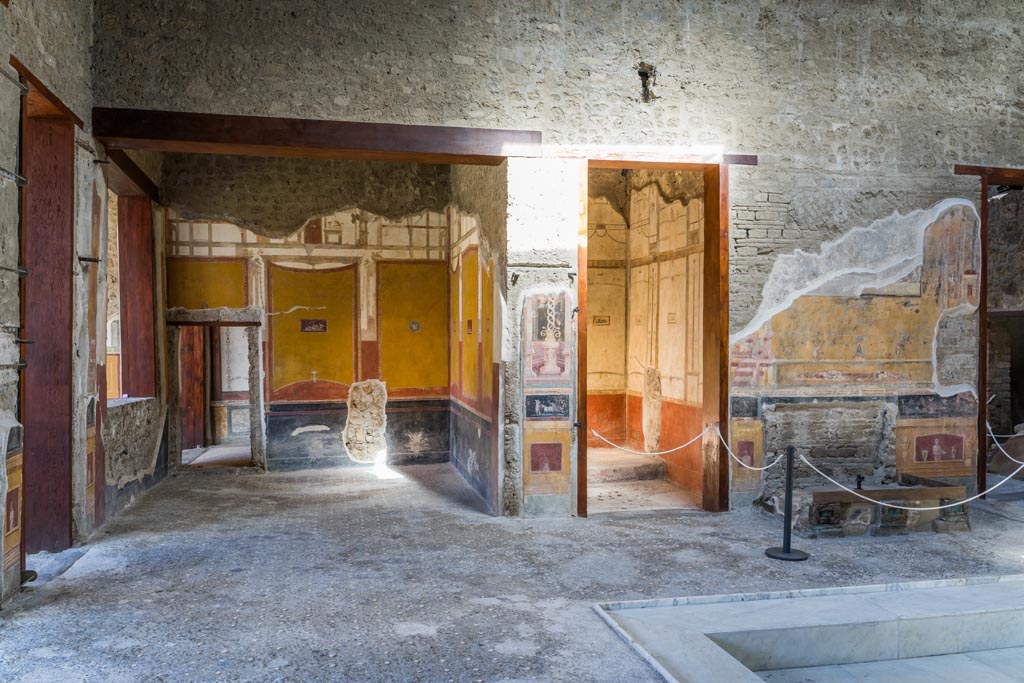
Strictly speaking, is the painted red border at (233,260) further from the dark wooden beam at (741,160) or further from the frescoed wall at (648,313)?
the dark wooden beam at (741,160)

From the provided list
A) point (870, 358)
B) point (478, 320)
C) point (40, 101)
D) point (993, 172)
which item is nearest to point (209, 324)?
point (478, 320)

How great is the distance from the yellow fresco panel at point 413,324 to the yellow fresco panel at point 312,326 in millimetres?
416

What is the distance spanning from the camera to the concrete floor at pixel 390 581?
3.51 m

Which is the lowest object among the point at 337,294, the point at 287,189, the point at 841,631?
the point at 841,631

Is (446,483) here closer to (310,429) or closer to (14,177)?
(310,429)

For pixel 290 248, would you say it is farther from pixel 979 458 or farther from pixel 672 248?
pixel 979 458

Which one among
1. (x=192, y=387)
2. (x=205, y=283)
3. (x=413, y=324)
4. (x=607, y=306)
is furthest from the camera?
(x=192, y=387)

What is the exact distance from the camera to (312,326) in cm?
895

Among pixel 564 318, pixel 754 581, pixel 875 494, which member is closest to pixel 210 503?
pixel 564 318

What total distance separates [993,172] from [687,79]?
2941 millimetres

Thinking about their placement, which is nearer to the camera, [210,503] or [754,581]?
[754,581]

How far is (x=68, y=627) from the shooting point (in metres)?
3.89

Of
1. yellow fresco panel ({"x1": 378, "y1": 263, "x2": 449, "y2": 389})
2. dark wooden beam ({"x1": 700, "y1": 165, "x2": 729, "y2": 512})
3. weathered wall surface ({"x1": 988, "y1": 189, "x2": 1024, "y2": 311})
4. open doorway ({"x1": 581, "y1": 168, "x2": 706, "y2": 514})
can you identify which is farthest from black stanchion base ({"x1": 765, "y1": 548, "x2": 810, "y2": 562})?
weathered wall surface ({"x1": 988, "y1": 189, "x2": 1024, "y2": 311})

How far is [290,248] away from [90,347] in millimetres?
3448
